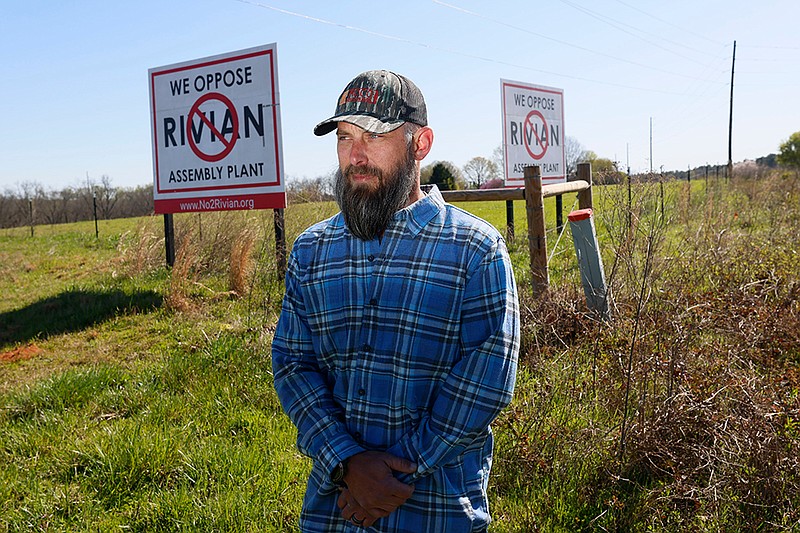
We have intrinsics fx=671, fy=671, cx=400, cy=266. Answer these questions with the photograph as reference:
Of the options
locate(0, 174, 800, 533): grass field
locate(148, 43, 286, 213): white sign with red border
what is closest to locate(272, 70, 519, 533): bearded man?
locate(0, 174, 800, 533): grass field

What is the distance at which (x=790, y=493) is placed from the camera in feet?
10.2

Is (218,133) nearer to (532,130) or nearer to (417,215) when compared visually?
(532,130)

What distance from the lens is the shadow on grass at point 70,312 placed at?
798 cm

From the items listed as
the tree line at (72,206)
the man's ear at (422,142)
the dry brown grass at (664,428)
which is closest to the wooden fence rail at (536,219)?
the dry brown grass at (664,428)

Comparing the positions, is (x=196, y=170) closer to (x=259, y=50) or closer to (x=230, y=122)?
(x=230, y=122)

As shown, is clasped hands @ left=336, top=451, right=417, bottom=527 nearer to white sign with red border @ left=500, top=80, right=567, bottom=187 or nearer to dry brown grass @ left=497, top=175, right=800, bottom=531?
dry brown grass @ left=497, top=175, right=800, bottom=531

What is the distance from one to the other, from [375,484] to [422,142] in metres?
1.00

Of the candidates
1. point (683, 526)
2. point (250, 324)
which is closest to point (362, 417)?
point (683, 526)

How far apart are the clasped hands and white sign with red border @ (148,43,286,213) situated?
736cm

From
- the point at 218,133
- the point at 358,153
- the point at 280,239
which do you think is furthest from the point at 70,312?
the point at 358,153

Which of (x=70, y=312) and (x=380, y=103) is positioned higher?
(x=380, y=103)

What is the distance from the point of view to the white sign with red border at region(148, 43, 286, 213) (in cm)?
897

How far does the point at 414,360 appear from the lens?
191cm

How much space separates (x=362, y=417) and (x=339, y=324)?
0.28 m
